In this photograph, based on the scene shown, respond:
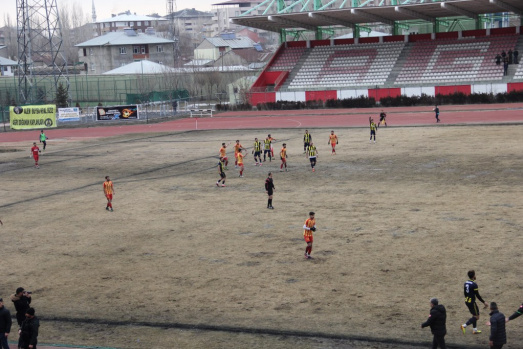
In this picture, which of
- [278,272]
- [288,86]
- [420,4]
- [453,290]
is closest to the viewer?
[453,290]

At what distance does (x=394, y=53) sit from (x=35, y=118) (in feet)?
129

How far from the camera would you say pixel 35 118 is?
66.6 metres

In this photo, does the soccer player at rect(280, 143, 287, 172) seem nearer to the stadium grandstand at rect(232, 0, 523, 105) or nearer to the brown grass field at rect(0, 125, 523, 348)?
the brown grass field at rect(0, 125, 523, 348)

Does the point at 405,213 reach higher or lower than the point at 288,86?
lower

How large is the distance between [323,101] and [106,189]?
47.1m

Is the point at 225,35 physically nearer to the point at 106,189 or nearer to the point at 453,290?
the point at 106,189

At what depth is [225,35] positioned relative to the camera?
166 meters

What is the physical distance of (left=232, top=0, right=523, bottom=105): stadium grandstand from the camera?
65.4 meters

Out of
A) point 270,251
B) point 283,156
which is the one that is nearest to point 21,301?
point 270,251

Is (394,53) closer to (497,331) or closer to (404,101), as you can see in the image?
(404,101)

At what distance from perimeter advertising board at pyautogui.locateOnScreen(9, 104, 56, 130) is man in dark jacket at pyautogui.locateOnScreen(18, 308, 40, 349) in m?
57.2

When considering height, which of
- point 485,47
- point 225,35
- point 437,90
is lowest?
point 437,90

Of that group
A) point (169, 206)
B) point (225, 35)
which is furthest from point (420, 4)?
point (225, 35)

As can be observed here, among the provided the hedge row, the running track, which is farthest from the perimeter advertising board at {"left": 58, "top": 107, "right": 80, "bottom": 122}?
the hedge row
